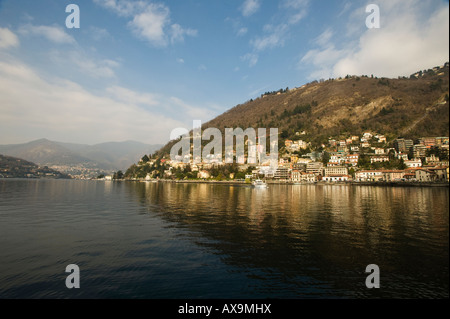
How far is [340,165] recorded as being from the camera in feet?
360

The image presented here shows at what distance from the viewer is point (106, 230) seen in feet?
50.4

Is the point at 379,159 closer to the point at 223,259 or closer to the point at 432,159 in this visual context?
the point at 432,159

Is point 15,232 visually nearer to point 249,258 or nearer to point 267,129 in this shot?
point 249,258

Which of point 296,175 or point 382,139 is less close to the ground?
point 382,139

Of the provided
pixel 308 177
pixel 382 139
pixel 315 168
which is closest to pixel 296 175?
pixel 308 177

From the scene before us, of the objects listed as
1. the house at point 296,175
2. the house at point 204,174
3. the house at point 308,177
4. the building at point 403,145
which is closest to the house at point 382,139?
Result: the building at point 403,145

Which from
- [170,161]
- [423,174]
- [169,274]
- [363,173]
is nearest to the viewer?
[169,274]

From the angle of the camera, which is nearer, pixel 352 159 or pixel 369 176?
pixel 369 176

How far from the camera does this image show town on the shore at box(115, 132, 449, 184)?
82125mm

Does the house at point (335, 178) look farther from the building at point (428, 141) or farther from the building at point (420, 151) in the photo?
the building at point (428, 141)
